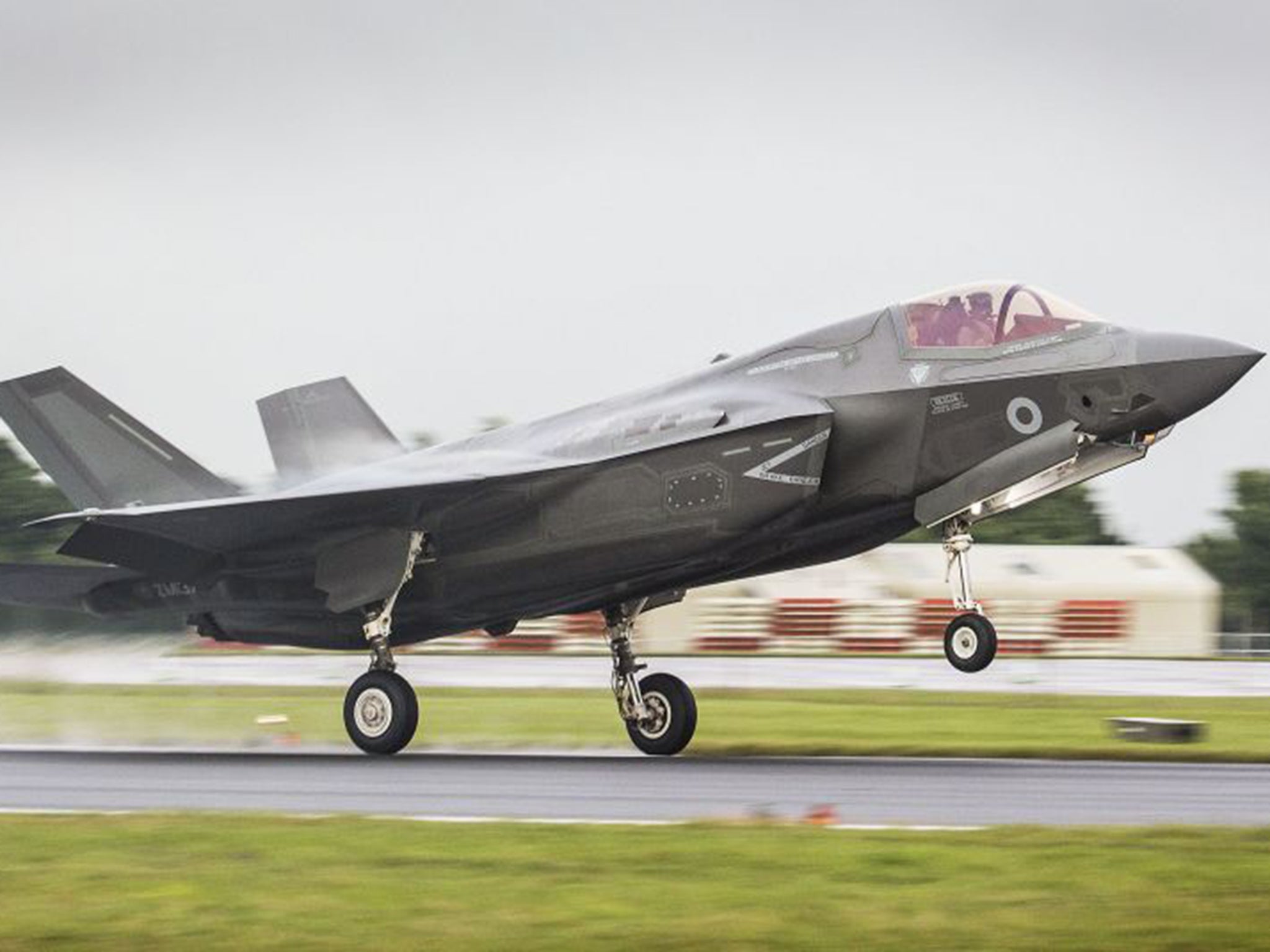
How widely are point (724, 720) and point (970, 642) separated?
8287 mm

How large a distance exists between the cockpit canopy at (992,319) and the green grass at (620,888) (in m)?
5.60

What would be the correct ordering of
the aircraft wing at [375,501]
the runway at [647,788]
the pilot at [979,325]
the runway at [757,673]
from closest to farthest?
the runway at [647,788], the pilot at [979,325], the aircraft wing at [375,501], the runway at [757,673]

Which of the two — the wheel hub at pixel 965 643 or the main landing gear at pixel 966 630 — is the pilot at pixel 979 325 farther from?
the wheel hub at pixel 965 643

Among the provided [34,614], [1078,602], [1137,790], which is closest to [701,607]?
[1078,602]

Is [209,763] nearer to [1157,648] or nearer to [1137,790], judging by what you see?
[1137,790]

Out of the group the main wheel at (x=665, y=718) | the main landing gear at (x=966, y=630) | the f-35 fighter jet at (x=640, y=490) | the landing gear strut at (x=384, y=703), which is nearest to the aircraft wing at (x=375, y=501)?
the f-35 fighter jet at (x=640, y=490)

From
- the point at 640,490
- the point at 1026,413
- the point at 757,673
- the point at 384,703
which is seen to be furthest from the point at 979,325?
the point at 757,673

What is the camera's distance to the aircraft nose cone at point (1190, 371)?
15906 mm

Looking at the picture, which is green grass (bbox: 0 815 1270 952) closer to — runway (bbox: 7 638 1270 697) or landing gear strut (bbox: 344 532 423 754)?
landing gear strut (bbox: 344 532 423 754)

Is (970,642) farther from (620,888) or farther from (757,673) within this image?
(757,673)

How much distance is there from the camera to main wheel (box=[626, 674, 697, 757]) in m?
18.7

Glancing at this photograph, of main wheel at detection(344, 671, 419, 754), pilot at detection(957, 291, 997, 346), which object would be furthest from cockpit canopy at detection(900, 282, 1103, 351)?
main wheel at detection(344, 671, 419, 754)

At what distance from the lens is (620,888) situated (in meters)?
10.1

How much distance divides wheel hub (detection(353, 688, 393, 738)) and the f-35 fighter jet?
0.02 meters
